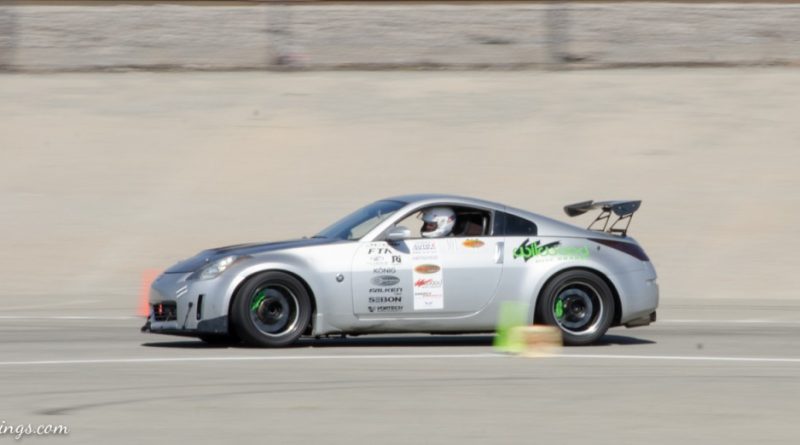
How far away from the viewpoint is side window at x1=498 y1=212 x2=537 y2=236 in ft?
40.0

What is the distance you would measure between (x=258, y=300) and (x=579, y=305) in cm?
281

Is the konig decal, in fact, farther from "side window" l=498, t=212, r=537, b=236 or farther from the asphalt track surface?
the asphalt track surface

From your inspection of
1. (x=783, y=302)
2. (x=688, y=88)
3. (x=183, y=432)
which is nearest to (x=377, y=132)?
(x=688, y=88)

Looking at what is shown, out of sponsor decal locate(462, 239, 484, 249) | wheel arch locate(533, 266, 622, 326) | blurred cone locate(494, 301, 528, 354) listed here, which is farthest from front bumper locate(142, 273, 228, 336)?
wheel arch locate(533, 266, 622, 326)

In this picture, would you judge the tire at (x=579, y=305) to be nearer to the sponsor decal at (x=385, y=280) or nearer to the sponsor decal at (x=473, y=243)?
the sponsor decal at (x=473, y=243)

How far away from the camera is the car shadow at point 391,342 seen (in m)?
12.0

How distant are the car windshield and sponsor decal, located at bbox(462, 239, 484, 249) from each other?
0.63m

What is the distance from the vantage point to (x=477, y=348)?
39.6 ft

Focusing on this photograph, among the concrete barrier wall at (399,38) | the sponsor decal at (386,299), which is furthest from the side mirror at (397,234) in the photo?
the concrete barrier wall at (399,38)

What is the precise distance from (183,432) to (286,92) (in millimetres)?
17232

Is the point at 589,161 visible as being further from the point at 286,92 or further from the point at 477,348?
the point at 477,348

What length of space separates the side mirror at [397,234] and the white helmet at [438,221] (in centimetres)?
31

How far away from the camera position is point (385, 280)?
11.8 metres

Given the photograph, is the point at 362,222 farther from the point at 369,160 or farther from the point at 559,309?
the point at 369,160
